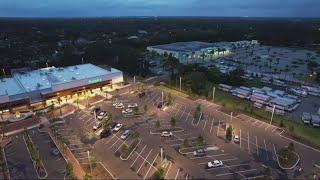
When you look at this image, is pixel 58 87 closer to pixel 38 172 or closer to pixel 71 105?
pixel 71 105

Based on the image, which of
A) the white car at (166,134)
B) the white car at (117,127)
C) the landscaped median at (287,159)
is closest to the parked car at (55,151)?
the white car at (117,127)

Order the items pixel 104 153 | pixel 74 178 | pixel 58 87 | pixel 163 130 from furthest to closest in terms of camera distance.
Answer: pixel 58 87 < pixel 163 130 < pixel 104 153 < pixel 74 178

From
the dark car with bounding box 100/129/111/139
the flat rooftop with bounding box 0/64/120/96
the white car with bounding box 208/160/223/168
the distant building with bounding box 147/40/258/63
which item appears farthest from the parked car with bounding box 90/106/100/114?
the distant building with bounding box 147/40/258/63

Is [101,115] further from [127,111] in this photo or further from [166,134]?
[166,134]

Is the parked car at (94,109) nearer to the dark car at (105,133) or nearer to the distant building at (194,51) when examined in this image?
the dark car at (105,133)

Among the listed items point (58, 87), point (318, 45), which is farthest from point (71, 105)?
point (318, 45)

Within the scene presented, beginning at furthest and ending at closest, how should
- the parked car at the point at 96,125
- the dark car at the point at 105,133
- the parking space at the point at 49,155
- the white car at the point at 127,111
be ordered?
1. the white car at the point at 127,111
2. the parked car at the point at 96,125
3. the dark car at the point at 105,133
4. the parking space at the point at 49,155

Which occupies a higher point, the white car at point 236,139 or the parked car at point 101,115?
the parked car at point 101,115

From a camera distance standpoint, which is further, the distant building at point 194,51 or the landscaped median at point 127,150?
the distant building at point 194,51
